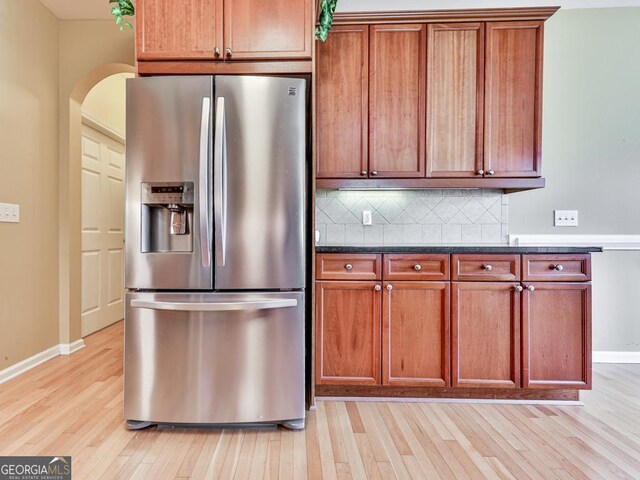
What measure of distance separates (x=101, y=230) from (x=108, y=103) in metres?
1.31

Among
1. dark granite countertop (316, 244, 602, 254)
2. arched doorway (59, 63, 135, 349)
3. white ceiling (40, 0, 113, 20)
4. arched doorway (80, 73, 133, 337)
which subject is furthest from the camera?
arched doorway (80, 73, 133, 337)

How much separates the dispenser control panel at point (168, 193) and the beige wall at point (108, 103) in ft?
7.16

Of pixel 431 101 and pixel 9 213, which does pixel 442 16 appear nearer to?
pixel 431 101

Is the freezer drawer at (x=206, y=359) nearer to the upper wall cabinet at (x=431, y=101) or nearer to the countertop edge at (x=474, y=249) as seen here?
the countertop edge at (x=474, y=249)

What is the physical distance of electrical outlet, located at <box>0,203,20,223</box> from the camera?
2265 mm

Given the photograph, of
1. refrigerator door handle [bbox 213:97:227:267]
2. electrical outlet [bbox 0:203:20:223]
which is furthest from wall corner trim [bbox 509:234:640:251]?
electrical outlet [bbox 0:203:20:223]

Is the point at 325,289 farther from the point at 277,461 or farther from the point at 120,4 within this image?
the point at 120,4

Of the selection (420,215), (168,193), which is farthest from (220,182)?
(420,215)

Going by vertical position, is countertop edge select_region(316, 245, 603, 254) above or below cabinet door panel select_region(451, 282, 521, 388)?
above

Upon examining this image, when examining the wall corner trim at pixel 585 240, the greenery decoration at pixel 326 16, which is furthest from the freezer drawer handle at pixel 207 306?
the wall corner trim at pixel 585 240

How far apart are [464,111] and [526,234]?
43.0 inches

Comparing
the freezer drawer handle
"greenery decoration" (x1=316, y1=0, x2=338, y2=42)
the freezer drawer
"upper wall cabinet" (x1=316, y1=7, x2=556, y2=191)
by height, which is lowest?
the freezer drawer

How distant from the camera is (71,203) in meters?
2.82

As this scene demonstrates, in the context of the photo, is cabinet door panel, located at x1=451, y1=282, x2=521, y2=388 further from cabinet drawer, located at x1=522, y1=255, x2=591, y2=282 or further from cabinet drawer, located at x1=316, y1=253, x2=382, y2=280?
cabinet drawer, located at x1=316, y1=253, x2=382, y2=280
